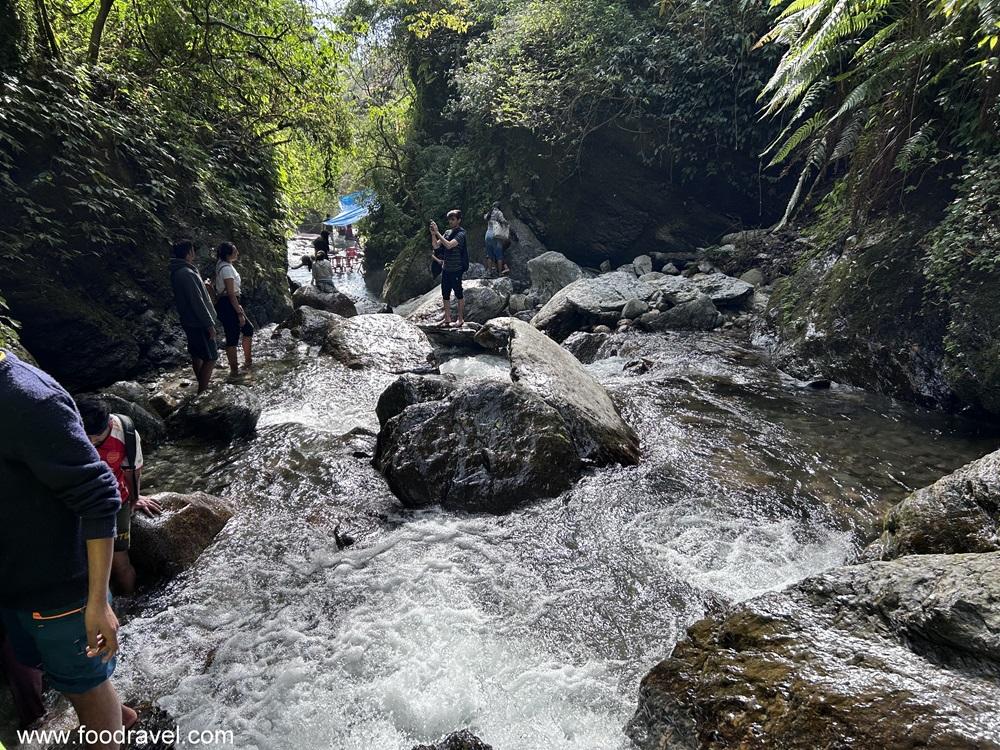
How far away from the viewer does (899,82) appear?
729 cm

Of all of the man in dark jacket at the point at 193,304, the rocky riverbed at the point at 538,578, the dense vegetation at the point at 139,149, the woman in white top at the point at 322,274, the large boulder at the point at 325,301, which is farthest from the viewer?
Answer: the woman in white top at the point at 322,274

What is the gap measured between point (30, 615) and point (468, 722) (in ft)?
6.80

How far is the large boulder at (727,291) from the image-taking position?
418 inches

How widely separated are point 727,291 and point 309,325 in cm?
804

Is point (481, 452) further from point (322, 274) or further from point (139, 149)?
point (322, 274)

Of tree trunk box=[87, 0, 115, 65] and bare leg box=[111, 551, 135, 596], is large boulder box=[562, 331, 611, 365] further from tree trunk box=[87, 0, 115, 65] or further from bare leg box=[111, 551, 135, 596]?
tree trunk box=[87, 0, 115, 65]

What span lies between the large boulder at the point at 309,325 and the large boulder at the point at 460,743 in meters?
8.53

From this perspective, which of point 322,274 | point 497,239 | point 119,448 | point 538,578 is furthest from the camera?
point 322,274

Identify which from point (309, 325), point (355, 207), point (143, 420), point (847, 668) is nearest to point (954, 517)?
point (847, 668)

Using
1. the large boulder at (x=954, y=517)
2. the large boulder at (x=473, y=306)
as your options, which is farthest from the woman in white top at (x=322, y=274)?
the large boulder at (x=954, y=517)

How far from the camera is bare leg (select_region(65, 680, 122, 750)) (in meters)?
2.27

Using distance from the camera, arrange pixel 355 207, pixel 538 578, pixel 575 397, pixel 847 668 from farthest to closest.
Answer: pixel 355 207 < pixel 575 397 < pixel 538 578 < pixel 847 668

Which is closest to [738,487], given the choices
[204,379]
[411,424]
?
[411,424]

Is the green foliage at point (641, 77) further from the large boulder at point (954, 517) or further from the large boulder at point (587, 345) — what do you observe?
the large boulder at point (954, 517)
